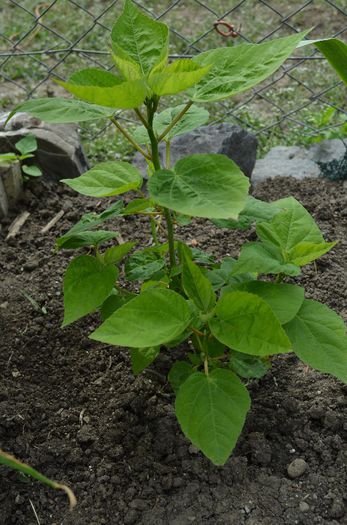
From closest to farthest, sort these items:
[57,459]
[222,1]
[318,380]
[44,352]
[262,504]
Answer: [262,504] < [57,459] < [318,380] < [44,352] < [222,1]

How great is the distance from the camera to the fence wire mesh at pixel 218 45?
359 cm

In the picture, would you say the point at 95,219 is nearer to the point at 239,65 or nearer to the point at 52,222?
the point at 239,65

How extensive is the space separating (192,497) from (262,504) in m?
0.15

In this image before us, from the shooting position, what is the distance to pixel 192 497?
1.66 m

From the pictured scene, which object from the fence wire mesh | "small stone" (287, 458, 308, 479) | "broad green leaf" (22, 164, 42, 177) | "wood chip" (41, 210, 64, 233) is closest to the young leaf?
"small stone" (287, 458, 308, 479)

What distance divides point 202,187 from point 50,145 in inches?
62.2

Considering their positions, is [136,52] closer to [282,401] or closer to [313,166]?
[282,401]

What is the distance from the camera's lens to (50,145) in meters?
2.84

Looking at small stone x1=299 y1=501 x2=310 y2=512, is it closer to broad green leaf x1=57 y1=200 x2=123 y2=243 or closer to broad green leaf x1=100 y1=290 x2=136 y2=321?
broad green leaf x1=100 y1=290 x2=136 y2=321

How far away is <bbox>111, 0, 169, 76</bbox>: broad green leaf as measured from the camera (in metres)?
1.50

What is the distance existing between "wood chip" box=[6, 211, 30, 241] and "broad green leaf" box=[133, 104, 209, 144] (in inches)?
39.6

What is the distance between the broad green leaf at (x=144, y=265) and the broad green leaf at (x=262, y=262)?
203 millimetres

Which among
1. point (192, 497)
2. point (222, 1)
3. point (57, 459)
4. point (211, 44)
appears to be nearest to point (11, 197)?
point (57, 459)

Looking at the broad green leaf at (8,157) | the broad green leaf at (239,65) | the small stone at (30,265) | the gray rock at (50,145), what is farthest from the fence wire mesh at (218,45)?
the broad green leaf at (239,65)
